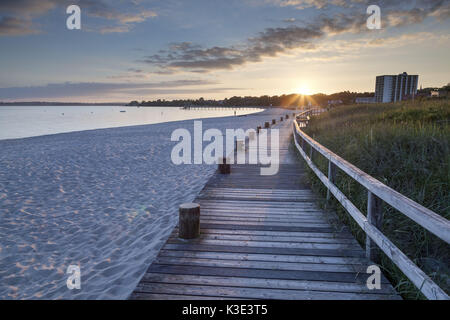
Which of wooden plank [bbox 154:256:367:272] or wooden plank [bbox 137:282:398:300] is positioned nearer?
wooden plank [bbox 137:282:398:300]

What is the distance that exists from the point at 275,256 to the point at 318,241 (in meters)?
0.81

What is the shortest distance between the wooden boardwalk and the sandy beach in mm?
886

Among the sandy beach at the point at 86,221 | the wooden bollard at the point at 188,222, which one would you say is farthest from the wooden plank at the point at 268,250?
the sandy beach at the point at 86,221

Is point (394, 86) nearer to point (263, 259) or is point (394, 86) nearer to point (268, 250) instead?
point (268, 250)

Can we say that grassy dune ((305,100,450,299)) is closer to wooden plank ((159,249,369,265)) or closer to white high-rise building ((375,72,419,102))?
wooden plank ((159,249,369,265))

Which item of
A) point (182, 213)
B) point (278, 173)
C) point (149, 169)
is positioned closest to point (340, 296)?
point (182, 213)

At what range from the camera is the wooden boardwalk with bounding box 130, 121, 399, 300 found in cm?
298

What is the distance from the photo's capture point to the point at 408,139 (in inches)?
243

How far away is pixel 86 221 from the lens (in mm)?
6258

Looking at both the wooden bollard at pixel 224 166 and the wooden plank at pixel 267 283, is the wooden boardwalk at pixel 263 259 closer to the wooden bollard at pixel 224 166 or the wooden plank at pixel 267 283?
the wooden plank at pixel 267 283

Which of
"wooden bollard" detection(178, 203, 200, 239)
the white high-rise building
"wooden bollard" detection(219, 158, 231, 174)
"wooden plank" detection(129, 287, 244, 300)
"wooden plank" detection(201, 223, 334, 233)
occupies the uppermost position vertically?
the white high-rise building

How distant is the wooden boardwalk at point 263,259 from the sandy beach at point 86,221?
0.89 m

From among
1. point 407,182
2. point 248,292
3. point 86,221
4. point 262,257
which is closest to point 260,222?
point 262,257

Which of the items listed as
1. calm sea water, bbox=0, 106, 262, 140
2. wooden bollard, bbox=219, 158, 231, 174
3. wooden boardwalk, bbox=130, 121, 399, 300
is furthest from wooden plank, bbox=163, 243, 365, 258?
calm sea water, bbox=0, 106, 262, 140
